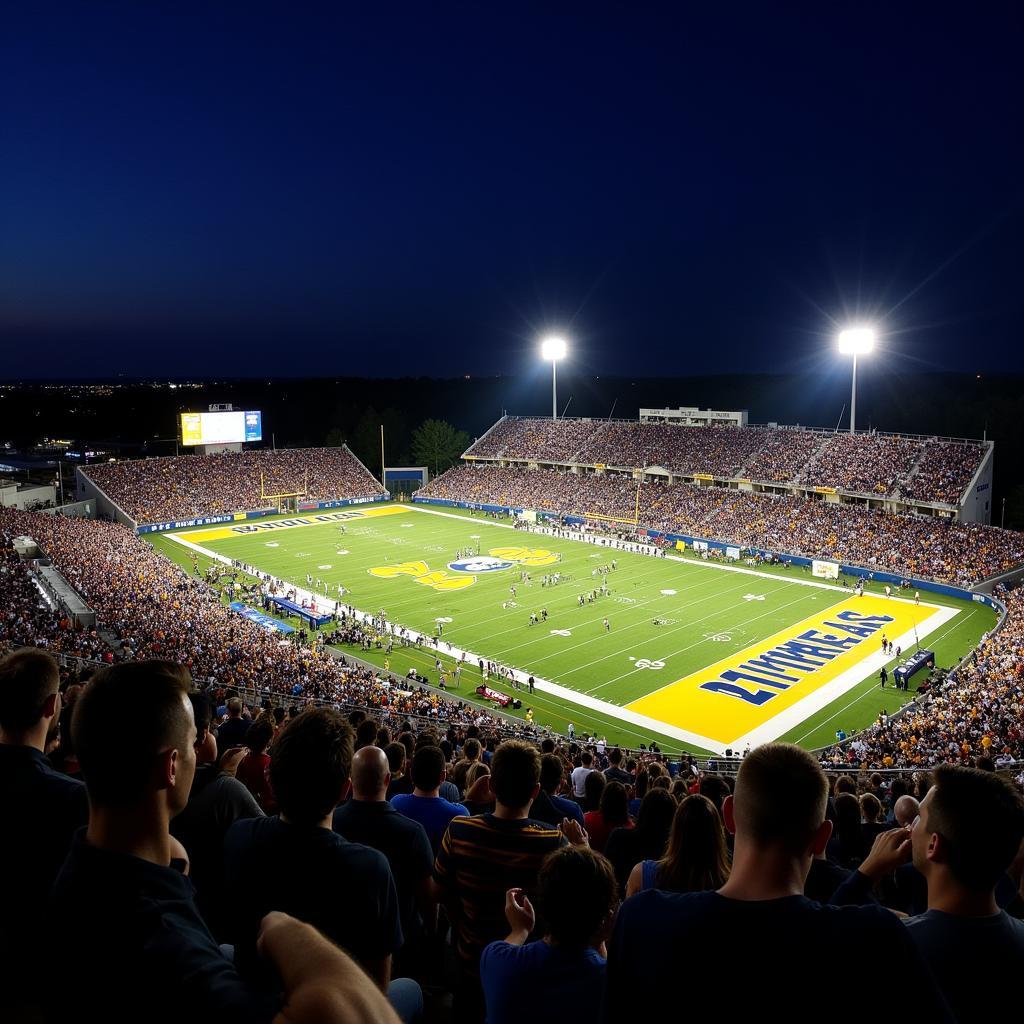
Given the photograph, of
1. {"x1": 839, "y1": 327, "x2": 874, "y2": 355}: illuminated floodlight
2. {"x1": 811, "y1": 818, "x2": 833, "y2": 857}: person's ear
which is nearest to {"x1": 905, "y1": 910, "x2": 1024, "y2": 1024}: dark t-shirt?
{"x1": 811, "y1": 818, "x2": 833, "y2": 857}: person's ear

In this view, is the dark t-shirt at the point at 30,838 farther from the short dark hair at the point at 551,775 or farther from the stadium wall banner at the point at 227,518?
the stadium wall banner at the point at 227,518

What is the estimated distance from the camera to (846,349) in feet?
175

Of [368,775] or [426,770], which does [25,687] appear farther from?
[426,770]

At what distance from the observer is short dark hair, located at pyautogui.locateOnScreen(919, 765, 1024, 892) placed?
278 cm

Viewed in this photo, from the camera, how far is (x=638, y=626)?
1405 inches

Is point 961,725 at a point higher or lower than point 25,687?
lower

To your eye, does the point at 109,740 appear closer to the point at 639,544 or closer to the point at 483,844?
the point at 483,844

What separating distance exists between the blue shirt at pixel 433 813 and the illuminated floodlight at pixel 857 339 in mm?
53796

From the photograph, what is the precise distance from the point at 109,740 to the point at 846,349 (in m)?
57.3

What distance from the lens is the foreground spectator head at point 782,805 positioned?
7.88 ft

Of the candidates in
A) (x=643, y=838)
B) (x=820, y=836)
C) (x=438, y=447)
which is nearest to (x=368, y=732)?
(x=643, y=838)

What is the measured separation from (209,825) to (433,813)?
176 centimetres

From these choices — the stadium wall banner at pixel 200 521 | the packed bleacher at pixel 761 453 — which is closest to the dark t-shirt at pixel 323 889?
the packed bleacher at pixel 761 453

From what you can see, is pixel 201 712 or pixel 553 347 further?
pixel 553 347
